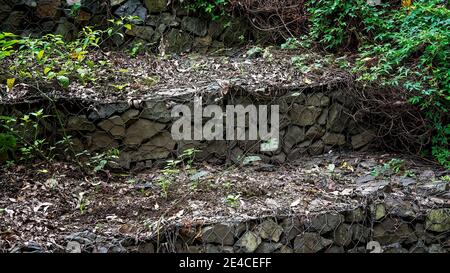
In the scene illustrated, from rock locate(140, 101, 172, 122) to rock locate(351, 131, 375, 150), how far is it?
73.6 inches

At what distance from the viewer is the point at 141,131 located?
4.07 meters

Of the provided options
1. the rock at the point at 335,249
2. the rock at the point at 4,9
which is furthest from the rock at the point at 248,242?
the rock at the point at 4,9

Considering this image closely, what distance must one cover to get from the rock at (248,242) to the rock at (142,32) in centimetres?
286

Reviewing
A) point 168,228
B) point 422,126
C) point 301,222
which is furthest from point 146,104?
point 422,126

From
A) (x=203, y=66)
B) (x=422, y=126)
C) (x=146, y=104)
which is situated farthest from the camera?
(x=203, y=66)

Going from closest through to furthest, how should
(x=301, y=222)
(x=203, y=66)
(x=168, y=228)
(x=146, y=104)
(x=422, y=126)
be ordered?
(x=168, y=228) → (x=301, y=222) → (x=146, y=104) → (x=422, y=126) → (x=203, y=66)

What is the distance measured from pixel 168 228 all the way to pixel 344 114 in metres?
2.29

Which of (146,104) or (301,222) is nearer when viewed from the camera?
(301,222)

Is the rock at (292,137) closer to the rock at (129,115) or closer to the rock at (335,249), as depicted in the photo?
the rock at (335,249)

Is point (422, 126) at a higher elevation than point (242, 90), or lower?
lower

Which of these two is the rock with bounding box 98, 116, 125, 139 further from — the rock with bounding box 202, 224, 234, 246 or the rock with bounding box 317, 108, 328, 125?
the rock with bounding box 317, 108, 328, 125

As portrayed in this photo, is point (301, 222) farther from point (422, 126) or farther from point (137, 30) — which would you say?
point (137, 30)

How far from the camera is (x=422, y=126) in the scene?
433 cm

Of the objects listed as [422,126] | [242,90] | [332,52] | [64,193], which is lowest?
[64,193]
